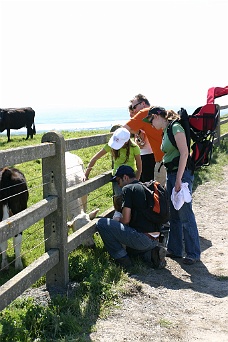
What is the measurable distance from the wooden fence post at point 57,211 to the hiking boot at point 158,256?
1.18 meters

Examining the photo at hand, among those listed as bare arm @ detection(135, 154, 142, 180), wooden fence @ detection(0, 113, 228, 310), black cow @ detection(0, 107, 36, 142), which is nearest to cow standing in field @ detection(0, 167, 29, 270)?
wooden fence @ detection(0, 113, 228, 310)

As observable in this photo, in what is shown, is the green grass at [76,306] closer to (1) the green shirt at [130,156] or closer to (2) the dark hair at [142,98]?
(1) the green shirt at [130,156]

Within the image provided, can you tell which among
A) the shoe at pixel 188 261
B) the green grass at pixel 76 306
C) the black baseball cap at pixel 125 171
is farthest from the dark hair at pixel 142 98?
the shoe at pixel 188 261

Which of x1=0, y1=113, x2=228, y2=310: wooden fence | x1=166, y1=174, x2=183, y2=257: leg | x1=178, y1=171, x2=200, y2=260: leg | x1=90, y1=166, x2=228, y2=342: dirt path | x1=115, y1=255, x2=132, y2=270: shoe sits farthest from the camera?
x1=166, y1=174, x2=183, y2=257: leg

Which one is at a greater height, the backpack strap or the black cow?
the backpack strap

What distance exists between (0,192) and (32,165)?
23.7 feet

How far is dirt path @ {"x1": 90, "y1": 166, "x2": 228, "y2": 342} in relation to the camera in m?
4.32

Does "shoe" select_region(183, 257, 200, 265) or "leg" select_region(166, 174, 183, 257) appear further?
"leg" select_region(166, 174, 183, 257)

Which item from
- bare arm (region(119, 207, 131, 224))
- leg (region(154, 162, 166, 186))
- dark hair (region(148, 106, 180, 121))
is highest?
dark hair (region(148, 106, 180, 121))

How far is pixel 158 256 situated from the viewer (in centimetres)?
591

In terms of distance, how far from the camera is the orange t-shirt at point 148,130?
6941 millimetres

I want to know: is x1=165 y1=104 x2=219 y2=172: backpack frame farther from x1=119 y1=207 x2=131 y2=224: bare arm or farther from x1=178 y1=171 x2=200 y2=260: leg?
x1=119 y1=207 x2=131 y2=224: bare arm

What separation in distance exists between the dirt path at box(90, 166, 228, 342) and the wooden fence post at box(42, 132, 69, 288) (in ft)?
2.33

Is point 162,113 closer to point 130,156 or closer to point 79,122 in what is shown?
point 130,156
